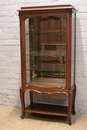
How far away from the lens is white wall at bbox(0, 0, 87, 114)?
8.57 feet

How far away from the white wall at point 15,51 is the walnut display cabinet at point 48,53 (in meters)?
0.13

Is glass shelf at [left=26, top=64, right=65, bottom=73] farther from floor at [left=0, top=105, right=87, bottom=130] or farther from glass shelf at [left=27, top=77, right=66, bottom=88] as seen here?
floor at [left=0, top=105, right=87, bottom=130]

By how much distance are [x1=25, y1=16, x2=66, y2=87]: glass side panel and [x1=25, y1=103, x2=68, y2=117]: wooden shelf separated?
367 mm

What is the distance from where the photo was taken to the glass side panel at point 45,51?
2.49 meters

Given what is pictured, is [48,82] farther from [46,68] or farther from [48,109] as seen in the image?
[48,109]

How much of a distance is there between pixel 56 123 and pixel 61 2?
1.61m

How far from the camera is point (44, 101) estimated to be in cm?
290

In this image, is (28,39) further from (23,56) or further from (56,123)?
(56,123)

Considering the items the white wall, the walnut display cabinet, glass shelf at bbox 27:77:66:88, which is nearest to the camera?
the walnut display cabinet

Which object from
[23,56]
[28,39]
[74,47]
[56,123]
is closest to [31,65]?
[23,56]

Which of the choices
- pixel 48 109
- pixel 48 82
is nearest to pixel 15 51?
pixel 48 82

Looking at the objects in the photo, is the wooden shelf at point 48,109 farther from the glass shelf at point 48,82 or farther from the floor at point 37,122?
the glass shelf at point 48,82

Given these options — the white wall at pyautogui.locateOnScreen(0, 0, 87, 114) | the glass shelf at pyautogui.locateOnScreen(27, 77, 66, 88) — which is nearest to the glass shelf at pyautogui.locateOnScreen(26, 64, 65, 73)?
the glass shelf at pyautogui.locateOnScreen(27, 77, 66, 88)

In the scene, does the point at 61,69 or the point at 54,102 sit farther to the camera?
the point at 54,102
